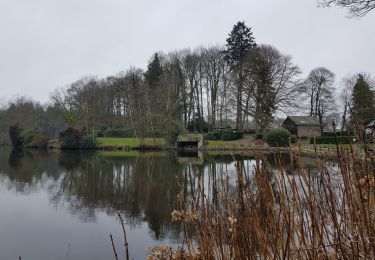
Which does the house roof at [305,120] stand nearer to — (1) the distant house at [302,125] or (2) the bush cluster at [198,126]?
(1) the distant house at [302,125]

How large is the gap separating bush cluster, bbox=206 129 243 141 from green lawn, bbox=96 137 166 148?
6.68 metres

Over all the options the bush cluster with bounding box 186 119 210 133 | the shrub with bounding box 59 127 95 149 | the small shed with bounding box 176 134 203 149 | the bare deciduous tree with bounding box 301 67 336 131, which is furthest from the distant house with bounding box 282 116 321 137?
the shrub with bounding box 59 127 95 149

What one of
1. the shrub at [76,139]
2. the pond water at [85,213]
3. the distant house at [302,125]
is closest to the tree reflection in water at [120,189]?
the pond water at [85,213]

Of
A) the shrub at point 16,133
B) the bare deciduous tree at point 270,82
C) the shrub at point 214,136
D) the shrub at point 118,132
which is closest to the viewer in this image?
the bare deciduous tree at point 270,82

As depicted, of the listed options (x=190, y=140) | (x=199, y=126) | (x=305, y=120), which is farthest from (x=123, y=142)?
(x=305, y=120)

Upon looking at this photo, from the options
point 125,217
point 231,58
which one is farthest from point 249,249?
point 231,58

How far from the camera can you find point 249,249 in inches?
91.1

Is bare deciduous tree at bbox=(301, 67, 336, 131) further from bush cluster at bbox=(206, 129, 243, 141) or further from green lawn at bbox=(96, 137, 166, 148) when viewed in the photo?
green lawn at bbox=(96, 137, 166, 148)

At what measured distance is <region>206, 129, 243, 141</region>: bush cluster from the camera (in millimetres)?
50672

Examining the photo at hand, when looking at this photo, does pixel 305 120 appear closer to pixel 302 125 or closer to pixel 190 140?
pixel 302 125

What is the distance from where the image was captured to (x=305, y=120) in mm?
52125

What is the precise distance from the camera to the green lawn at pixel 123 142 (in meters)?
51.0

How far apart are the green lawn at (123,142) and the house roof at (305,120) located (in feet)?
58.5

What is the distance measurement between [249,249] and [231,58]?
180ft
